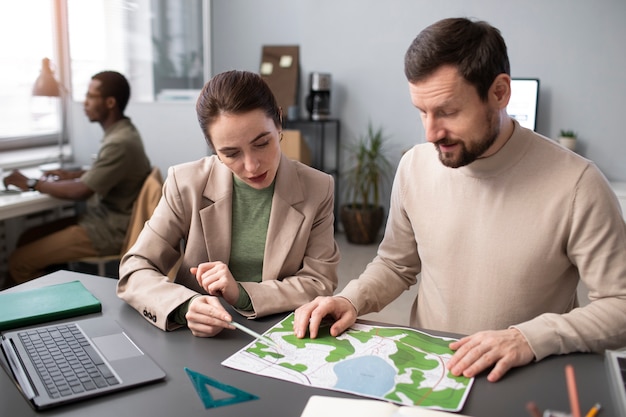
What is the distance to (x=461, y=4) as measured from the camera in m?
4.57

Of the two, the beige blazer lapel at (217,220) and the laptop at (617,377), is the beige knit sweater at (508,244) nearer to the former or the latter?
the laptop at (617,377)

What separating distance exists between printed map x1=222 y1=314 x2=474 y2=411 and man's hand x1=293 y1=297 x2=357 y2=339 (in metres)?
0.02

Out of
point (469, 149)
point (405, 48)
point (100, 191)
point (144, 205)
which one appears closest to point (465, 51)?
point (469, 149)

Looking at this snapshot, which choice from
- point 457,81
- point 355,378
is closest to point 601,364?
point 355,378

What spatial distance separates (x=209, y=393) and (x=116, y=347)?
283 millimetres

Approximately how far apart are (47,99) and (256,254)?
3.31 metres

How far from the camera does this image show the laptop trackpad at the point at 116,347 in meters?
→ 1.13

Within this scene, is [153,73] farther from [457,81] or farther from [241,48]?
[457,81]

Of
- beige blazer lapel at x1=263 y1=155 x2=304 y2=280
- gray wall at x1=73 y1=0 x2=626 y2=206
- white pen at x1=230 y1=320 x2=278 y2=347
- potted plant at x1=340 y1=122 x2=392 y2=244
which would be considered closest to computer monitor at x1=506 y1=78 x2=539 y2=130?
gray wall at x1=73 y1=0 x2=626 y2=206

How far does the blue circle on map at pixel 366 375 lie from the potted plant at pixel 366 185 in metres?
3.69

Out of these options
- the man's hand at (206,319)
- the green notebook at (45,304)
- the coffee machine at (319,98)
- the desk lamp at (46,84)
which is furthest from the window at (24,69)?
the man's hand at (206,319)

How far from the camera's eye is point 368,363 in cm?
107

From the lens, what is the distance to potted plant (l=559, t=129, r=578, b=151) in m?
4.31

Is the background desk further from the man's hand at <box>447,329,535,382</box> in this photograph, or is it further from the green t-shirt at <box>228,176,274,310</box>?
the man's hand at <box>447,329,535,382</box>
